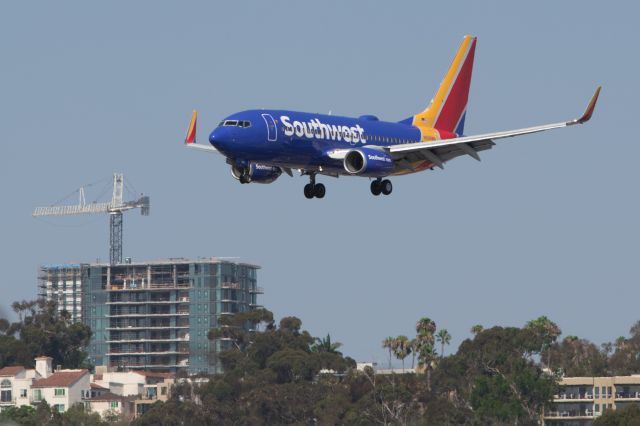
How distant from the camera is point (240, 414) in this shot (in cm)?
19150

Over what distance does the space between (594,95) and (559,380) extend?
114 m

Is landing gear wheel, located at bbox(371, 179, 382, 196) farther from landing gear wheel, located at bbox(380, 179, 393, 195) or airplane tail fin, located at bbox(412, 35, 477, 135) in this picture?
airplane tail fin, located at bbox(412, 35, 477, 135)

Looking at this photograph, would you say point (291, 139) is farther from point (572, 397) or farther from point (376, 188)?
point (572, 397)

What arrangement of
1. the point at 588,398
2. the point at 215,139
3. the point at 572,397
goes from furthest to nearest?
the point at 572,397, the point at 588,398, the point at 215,139

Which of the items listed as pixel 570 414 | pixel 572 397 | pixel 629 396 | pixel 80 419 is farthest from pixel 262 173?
pixel 572 397

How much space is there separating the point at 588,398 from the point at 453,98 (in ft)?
300

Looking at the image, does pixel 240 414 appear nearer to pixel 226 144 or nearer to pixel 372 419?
pixel 372 419

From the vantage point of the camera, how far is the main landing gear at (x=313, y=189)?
95.3 meters

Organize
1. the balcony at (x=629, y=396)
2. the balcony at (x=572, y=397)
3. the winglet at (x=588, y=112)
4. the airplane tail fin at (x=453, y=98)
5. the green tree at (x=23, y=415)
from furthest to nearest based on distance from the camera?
the balcony at (x=572, y=397), the balcony at (x=629, y=396), the green tree at (x=23, y=415), the airplane tail fin at (x=453, y=98), the winglet at (x=588, y=112)

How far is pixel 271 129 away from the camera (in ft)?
287

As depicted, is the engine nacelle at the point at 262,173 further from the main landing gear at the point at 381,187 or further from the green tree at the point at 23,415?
the green tree at the point at 23,415

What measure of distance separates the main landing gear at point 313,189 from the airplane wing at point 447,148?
4.54 m

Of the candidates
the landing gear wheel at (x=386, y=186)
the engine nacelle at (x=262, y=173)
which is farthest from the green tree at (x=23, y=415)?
the engine nacelle at (x=262, y=173)

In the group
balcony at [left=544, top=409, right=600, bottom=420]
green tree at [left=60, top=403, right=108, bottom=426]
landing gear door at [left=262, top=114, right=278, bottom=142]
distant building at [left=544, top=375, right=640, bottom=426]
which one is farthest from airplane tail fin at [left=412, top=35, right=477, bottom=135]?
balcony at [left=544, top=409, right=600, bottom=420]
